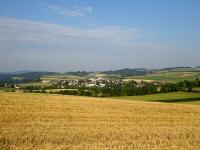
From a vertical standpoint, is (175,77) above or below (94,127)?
above

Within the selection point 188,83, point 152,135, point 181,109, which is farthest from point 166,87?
point 152,135

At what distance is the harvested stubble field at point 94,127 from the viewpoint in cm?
1409

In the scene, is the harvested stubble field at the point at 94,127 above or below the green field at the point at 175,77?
below

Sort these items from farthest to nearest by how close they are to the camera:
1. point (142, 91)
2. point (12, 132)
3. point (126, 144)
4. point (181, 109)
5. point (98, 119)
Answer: point (142, 91)
point (181, 109)
point (98, 119)
point (12, 132)
point (126, 144)

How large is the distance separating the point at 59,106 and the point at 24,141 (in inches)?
507

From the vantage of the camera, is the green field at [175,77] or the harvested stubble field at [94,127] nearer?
the harvested stubble field at [94,127]

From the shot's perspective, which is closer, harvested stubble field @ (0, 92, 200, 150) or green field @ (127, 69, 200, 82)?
harvested stubble field @ (0, 92, 200, 150)

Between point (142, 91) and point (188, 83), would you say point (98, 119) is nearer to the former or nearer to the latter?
point (142, 91)

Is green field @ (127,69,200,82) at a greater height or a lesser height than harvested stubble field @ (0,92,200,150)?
greater

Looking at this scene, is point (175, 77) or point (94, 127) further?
point (175, 77)

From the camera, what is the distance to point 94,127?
1827 centimetres

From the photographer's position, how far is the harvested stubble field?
46.2 ft

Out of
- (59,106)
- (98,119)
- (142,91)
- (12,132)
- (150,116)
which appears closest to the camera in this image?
(12,132)

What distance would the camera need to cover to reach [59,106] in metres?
27.1
